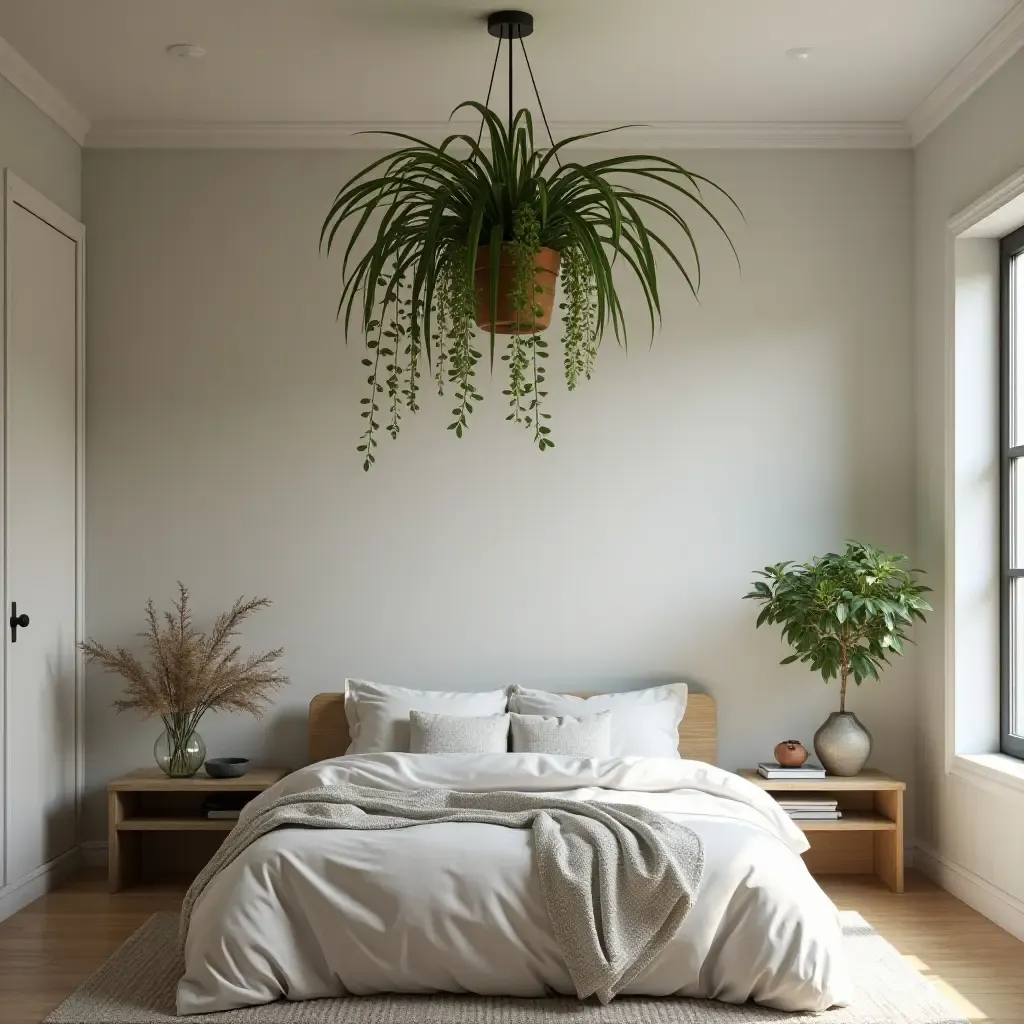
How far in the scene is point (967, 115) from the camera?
4770mm

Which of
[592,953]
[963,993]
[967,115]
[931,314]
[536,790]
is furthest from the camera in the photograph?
[931,314]

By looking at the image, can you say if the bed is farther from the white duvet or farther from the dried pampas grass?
the dried pampas grass

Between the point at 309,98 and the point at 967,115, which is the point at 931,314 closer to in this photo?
the point at 967,115

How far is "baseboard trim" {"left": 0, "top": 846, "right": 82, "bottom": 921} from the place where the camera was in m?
4.57

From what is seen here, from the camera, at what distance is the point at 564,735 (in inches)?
187

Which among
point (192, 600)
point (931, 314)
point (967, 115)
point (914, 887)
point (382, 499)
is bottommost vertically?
point (914, 887)

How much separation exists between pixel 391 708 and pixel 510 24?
2647 millimetres

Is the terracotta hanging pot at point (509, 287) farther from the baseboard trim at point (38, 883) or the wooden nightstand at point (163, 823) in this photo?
the baseboard trim at point (38, 883)

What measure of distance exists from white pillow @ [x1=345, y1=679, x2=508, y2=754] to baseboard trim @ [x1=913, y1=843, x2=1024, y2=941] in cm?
191

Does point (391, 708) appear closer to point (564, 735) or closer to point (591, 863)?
point (564, 735)

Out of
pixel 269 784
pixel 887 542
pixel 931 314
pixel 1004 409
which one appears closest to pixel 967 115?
pixel 931 314

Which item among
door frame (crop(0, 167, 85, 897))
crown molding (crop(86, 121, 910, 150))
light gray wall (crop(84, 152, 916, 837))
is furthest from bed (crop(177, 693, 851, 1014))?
crown molding (crop(86, 121, 910, 150))

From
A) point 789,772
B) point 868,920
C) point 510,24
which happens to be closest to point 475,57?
point 510,24

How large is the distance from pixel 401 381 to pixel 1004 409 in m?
2.52
